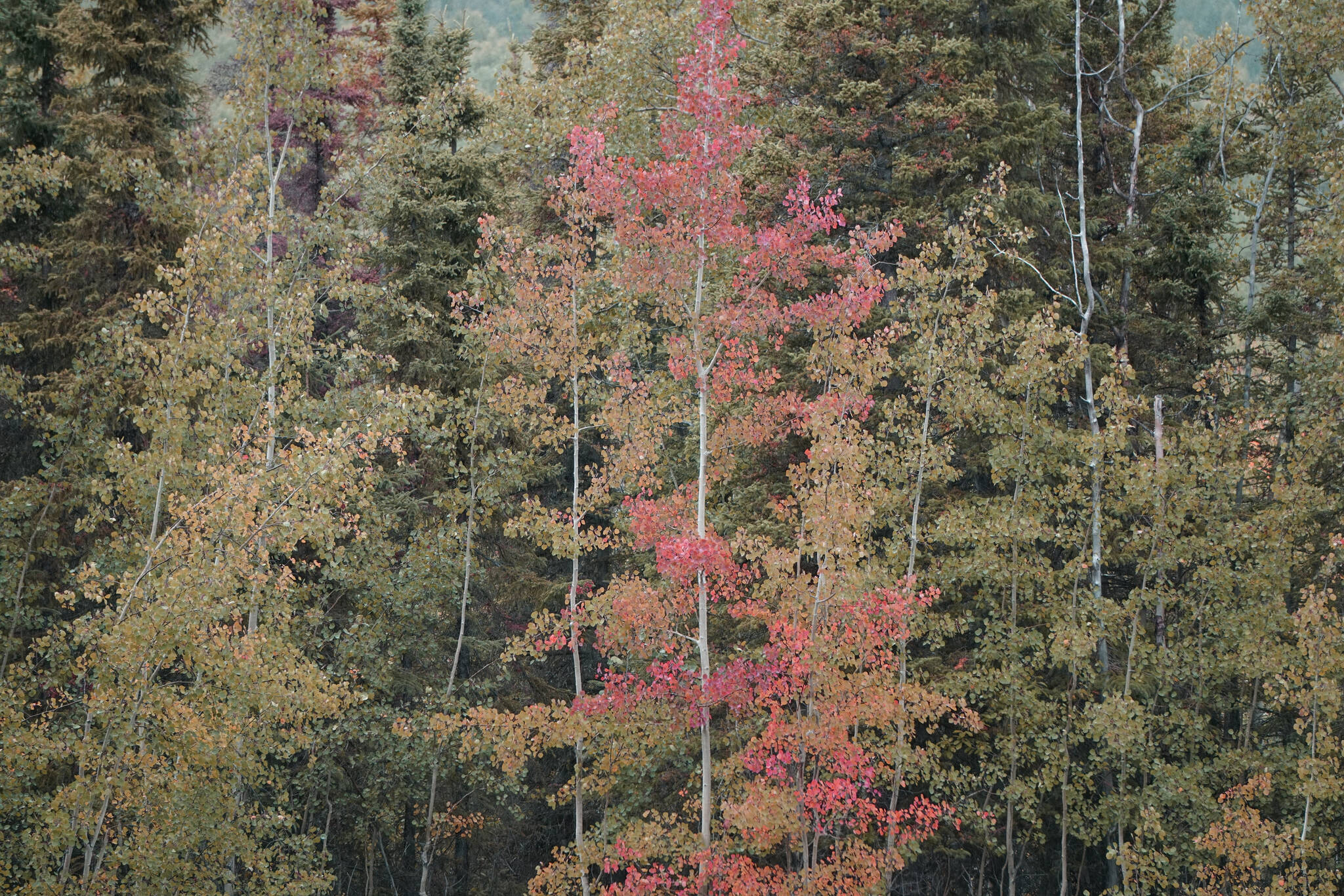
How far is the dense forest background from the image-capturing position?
13211 mm

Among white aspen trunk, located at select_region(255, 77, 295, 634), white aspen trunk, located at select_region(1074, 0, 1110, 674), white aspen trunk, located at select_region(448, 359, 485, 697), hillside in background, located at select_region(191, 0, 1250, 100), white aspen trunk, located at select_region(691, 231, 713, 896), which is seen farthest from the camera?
hillside in background, located at select_region(191, 0, 1250, 100)

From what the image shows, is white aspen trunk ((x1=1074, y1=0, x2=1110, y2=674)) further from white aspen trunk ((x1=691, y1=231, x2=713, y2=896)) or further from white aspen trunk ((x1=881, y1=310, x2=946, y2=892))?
white aspen trunk ((x1=691, y1=231, x2=713, y2=896))

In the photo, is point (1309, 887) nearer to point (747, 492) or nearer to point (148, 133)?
point (747, 492)

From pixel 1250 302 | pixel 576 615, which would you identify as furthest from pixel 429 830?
pixel 1250 302

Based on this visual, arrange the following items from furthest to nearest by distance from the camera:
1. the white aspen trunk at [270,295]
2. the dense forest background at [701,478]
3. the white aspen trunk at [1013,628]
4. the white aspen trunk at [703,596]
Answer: the white aspen trunk at [1013,628], the white aspen trunk at [270,295], the white aspen trunk at [703,596], the dense forest background at [701,478]

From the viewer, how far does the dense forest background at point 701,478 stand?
13.2 metres

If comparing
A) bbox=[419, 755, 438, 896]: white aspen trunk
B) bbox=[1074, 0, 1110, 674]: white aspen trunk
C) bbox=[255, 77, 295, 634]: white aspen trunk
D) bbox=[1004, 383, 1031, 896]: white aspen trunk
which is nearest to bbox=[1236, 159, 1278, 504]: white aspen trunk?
bbox=[1074, 0, 1110, 674]: white aspen trunk

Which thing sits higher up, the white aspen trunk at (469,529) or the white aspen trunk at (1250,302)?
the white aspen trunk at (1250,302)

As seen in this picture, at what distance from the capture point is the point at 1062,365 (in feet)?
54.7

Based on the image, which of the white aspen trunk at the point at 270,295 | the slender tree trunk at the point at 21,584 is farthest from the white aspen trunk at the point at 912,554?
the slender tree trunk at the point at 21,584

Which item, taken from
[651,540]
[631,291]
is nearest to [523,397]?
[631,291]

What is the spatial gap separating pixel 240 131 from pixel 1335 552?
17.5 metres

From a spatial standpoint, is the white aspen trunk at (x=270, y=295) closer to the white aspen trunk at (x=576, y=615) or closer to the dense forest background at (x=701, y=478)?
the dense forest background at (x=701, y=478)

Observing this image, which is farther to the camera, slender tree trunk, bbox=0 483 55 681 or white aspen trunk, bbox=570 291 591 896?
white aspen trunk, bbox=570 291 591 896
